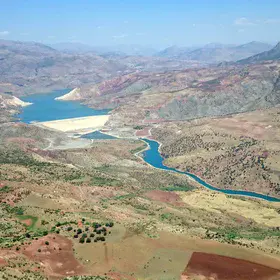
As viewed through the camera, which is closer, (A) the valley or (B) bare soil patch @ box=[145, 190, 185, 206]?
(A) the valley

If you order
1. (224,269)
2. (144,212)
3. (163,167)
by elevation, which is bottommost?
(163,167)

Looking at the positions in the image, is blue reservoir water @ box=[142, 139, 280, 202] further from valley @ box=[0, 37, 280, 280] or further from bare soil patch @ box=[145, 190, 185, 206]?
bare soil patch @ box=[145, 190, 185, 206]

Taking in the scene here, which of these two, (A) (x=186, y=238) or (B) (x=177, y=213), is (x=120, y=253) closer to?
(A) (x=186, y=238)

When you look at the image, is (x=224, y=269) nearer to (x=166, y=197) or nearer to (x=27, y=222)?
(x=27, y=222)

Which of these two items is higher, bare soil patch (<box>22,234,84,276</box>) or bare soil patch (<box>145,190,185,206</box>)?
bare soil patch (<box>22,234,84,276</box>)

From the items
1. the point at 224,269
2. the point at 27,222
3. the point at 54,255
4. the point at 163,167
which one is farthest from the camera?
the point at 163,167

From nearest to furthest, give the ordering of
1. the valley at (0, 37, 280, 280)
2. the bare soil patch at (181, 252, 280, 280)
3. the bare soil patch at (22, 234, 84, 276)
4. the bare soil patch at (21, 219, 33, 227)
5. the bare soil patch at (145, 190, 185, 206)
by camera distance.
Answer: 1. the bare soil patch at (181, 252, 280, 280)
2. the bare soil patch at (22, 234, 84, 276)
3. the valley at (0, 37, 280, 280)
4. the bare soil patch at (21, 219, 33, 227)
5. the bare soil patch at (145, 190, 185, 206)

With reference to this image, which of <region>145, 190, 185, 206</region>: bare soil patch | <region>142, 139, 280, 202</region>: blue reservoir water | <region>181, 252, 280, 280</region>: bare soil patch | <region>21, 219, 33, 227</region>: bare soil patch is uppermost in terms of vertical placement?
<region>21, 219, 33, 227</region>: bare soil patch

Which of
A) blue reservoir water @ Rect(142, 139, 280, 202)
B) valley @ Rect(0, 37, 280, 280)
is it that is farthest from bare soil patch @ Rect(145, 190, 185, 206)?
blue reservoir water @ Rect(142, 139, 280, 202)

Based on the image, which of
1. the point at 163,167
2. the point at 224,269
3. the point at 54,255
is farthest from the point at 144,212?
the point at 163,167

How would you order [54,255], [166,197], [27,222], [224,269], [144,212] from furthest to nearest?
[166,197], [144,212], [27,222], [54,255], [224,269]
